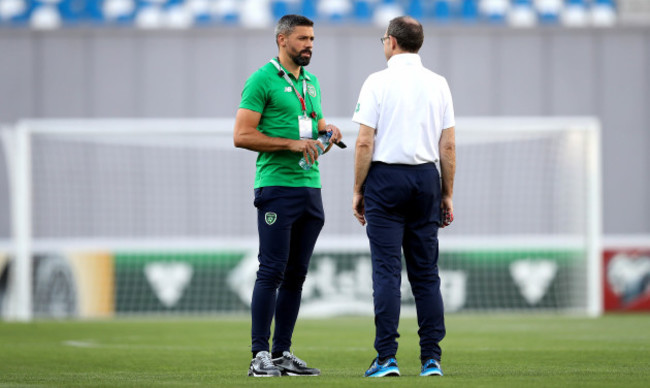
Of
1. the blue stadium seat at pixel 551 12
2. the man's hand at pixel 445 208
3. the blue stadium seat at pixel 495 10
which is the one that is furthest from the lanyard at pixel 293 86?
the blue stadium seat at pixel 551 12

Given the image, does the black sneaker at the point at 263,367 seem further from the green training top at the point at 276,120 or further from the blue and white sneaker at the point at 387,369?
the green training top at the point at 276,120

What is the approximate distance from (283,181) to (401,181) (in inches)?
23.9

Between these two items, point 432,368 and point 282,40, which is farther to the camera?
point 282,40

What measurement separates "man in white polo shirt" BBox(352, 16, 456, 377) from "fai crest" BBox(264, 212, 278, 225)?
1.40ft

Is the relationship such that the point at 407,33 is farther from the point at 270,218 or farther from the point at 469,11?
the point at 469,11

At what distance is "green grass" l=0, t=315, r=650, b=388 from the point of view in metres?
4.82

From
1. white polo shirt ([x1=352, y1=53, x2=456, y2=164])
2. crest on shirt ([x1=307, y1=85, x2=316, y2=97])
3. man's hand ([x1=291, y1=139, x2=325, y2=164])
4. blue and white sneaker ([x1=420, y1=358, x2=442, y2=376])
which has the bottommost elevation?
blue and white sneaker ([x1=420, y1=358, x2=442, y2=376])

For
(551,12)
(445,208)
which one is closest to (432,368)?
(445,208)

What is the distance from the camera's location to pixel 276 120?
204 inches

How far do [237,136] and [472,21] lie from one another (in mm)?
12221

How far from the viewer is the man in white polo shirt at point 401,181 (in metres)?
4.84

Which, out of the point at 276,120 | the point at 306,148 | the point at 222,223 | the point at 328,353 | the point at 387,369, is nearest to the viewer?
the point at 387,369

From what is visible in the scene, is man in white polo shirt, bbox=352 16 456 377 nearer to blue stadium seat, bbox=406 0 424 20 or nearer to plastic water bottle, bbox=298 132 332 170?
plastic water bottle, bbox=298 132 332 170

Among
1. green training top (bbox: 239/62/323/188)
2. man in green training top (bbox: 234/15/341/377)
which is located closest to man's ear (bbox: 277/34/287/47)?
man in green training top (bbox: 234/15/341/377)
